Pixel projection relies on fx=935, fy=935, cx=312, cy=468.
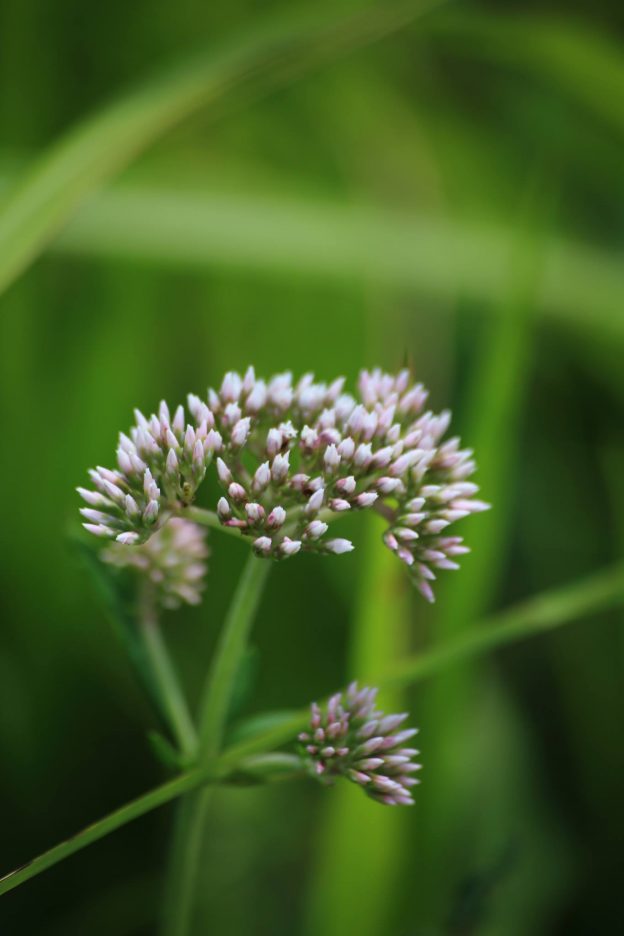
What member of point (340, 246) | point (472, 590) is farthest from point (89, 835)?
point (340, 246)

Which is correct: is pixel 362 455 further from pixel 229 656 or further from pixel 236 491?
pixel 229 656

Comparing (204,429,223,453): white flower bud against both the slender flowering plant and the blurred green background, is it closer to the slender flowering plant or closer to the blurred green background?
the slender flowering plant

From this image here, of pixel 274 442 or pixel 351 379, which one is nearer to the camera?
pixel 274 442

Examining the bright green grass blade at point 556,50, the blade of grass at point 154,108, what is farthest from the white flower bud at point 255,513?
the bright green grass blade at point 556,50

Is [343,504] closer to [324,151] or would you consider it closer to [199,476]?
[199,476]

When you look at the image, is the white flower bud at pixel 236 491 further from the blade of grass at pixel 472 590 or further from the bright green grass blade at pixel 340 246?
the bright green grass blade at pixel 340 246
